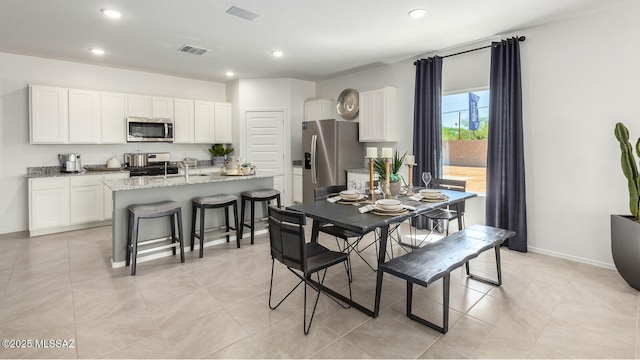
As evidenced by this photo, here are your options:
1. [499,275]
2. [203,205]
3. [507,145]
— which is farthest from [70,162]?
[507,145]

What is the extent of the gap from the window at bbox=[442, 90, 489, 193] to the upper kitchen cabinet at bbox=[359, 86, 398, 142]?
817 mm

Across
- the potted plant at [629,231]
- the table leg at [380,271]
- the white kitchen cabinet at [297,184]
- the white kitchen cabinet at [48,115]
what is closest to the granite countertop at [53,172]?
the white kitchen cabinet at [48,115]

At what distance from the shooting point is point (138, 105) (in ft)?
18.8

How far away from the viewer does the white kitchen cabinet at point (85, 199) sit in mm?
4941

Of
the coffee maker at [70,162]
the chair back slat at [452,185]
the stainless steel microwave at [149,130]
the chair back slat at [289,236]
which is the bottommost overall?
the chair back slat at [289,236]

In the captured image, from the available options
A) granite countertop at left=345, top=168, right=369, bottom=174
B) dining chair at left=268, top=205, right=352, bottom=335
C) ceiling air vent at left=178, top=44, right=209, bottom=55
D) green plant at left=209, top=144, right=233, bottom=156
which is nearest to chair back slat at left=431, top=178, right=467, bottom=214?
granite countertop at left=345, top=168, right=369, bottom=174

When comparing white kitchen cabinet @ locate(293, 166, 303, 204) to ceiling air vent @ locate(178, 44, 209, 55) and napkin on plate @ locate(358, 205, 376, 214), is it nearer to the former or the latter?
ceiling air vent @ locate(178, 44, 209, 55)

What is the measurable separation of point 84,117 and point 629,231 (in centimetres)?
710

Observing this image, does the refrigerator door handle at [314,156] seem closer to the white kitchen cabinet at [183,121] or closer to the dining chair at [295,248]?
the white kitchen cabinet at [183,121]

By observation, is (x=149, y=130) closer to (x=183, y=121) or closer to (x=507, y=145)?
(x=183, y=121)

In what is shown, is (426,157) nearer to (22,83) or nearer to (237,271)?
(237,271)

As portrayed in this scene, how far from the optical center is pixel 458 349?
2.09m

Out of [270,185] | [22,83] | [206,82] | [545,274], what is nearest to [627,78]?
[545,274]

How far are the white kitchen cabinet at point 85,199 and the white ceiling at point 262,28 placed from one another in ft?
6.33
